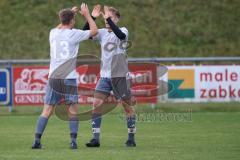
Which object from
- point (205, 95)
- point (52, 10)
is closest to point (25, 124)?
point (205, 95)

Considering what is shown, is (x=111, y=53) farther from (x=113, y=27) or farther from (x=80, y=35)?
(x=80, y=35)

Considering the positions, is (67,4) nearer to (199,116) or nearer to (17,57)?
(17,57)

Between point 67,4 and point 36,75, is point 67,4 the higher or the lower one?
the higher one

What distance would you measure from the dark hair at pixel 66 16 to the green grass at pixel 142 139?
198 centimetres

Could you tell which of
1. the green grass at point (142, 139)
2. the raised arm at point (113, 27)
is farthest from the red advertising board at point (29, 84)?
the raised arm at point (113, 27)

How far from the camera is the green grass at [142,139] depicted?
11312mm

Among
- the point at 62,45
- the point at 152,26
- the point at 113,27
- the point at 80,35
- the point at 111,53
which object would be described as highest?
the point at 152,26

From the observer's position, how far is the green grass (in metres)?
11.3

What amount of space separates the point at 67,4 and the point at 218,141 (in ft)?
65.9

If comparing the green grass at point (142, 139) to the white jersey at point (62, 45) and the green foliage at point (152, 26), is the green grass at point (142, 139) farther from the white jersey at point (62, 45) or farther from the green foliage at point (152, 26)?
the green foliage at point (152, 26)

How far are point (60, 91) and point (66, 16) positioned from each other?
1.16 m

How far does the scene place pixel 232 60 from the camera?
21.7m

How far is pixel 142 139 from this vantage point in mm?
14141

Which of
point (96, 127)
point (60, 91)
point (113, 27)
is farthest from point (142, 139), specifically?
point (113, 27)
